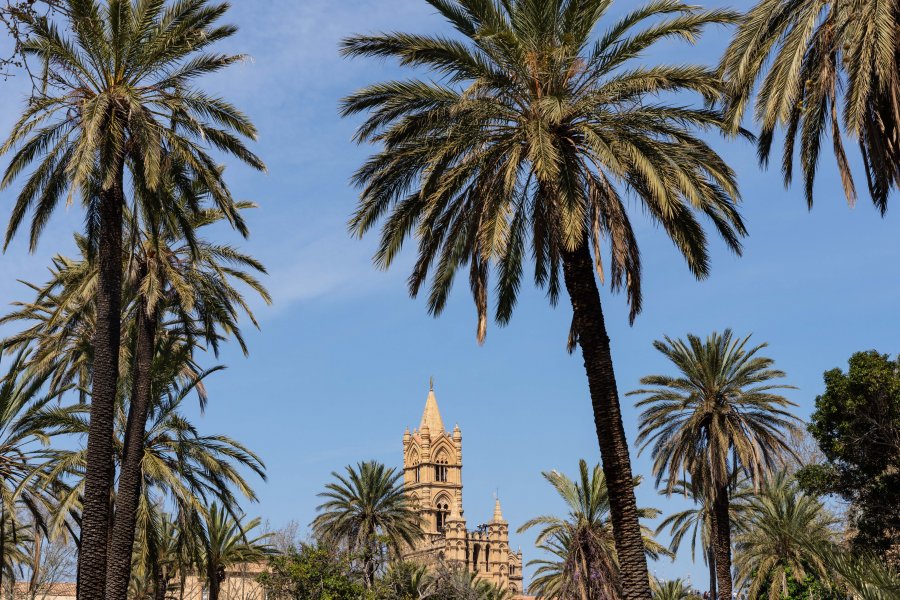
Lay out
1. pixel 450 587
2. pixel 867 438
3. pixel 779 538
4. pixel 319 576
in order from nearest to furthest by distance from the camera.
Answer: pixel 867 438, pixel 319 576, pixel 779 538, pixel 450 587

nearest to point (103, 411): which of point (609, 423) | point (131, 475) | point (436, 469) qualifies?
point (131, 475)

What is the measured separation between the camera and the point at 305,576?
4000 centimetres

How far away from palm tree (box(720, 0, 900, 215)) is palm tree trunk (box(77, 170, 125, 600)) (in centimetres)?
1211

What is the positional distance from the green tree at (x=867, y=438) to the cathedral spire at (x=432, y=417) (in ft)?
313

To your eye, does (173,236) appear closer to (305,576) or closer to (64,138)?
(64,138)

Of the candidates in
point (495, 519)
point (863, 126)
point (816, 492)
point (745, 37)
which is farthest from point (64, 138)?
point (495, 519)

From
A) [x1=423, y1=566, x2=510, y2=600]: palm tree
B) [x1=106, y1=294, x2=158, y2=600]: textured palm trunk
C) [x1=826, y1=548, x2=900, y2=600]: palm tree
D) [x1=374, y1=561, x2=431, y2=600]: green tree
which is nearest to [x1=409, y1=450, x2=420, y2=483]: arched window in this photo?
[x1=423, y1=566, x2=510, y2=600]: palm tree

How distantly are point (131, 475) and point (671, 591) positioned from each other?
143 ft

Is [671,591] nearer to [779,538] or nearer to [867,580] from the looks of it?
[779,538]

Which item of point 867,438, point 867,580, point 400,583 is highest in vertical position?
point 867,438

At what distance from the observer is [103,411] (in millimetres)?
19922

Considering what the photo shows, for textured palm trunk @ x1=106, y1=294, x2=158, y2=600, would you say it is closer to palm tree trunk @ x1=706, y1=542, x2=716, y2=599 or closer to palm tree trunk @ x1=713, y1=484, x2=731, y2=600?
palm tree trunk @ x1=713, y1=484, x2=731, y2=600

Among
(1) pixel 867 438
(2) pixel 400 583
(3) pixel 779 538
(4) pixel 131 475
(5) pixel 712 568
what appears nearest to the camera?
(4) pixel 131 475

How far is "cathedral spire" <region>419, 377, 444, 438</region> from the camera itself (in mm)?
130000
